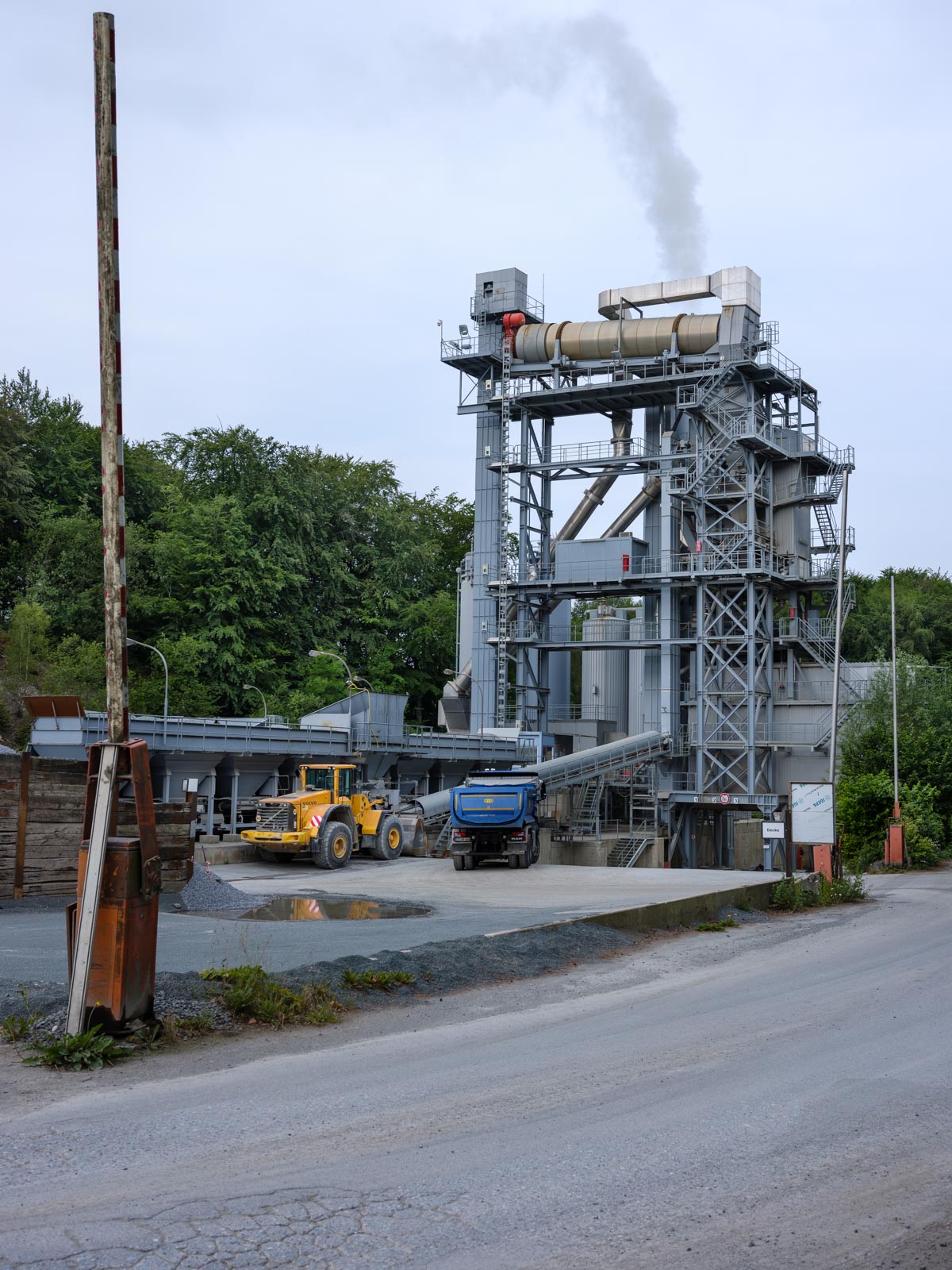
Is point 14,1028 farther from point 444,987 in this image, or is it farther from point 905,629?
point 905,629

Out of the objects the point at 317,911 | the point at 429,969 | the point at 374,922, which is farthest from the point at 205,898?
the point at 429,969

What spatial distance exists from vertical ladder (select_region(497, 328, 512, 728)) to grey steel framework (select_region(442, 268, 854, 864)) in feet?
0.40

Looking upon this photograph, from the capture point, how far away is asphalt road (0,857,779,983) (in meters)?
14.0

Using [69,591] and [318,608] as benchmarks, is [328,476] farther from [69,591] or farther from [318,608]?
[69,591]

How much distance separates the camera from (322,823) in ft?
105

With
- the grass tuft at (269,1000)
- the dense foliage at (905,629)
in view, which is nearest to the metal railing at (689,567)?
the dense foliage at (905,629)

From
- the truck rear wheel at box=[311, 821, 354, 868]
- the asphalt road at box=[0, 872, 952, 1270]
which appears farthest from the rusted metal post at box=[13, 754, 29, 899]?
the truck rear wheel at box=[311, 821, 354, 868]

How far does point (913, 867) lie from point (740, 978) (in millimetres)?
22949

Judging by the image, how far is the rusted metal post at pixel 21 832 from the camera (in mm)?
18484

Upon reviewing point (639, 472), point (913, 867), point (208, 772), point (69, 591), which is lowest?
point (913, 867)

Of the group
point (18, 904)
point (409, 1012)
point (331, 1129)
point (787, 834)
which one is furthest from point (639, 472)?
point (331, 1129)

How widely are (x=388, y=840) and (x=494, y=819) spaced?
13.5 feet

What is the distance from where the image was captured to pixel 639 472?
2361 inches

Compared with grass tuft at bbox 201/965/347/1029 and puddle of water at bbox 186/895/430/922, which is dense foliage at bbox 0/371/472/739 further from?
grass tuft at bbox 201/965/347/1029
